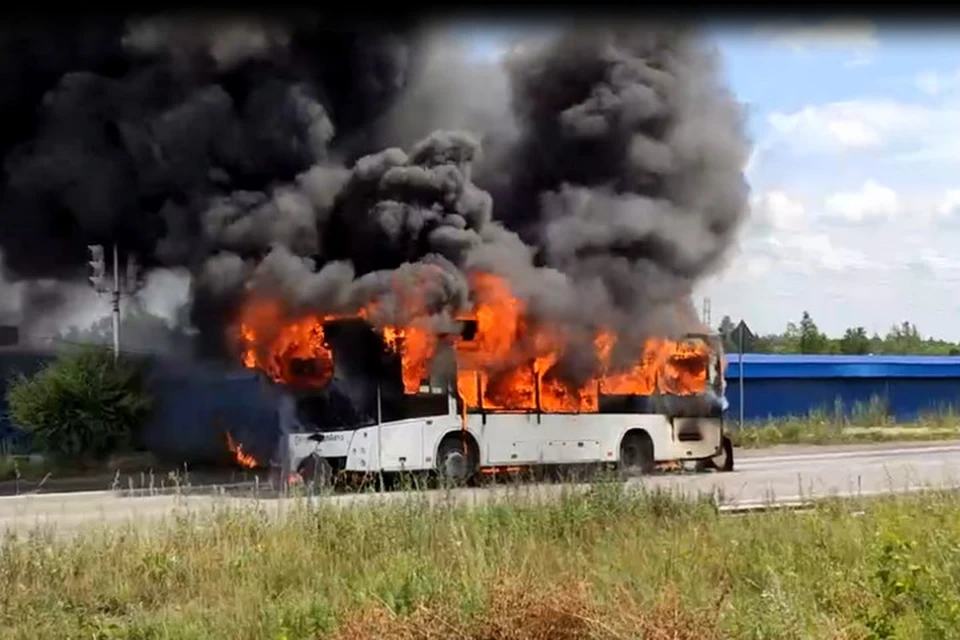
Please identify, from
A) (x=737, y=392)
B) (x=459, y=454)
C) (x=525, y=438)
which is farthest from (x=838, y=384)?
→ (x=459, y=454)

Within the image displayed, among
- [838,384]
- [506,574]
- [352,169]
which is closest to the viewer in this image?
[506,574]

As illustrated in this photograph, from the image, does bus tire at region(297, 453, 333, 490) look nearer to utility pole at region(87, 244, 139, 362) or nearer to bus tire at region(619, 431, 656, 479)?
bus tire at region(619, 431, 656, 479)

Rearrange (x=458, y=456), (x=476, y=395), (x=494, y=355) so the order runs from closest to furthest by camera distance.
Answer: (x=458, y=456) → (x=476, y=395) → (x=494, y=355)

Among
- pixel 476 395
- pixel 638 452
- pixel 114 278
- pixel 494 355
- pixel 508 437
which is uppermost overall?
pixel 114 278

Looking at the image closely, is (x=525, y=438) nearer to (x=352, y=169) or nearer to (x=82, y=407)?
(x=352, y=169)

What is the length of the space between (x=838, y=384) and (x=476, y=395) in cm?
2222

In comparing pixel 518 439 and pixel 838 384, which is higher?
pixel 838 384

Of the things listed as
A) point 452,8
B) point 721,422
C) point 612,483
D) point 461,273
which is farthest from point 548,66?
point 612,483

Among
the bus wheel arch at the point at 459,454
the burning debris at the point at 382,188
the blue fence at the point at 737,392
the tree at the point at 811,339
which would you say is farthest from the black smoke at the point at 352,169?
the tree at the point at 811,339

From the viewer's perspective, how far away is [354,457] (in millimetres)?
17453

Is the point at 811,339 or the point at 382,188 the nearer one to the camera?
the point at 382,188

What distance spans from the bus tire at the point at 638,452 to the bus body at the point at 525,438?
0.6 inches

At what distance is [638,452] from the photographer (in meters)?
20.4

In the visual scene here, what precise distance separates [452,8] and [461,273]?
28.3 feet
